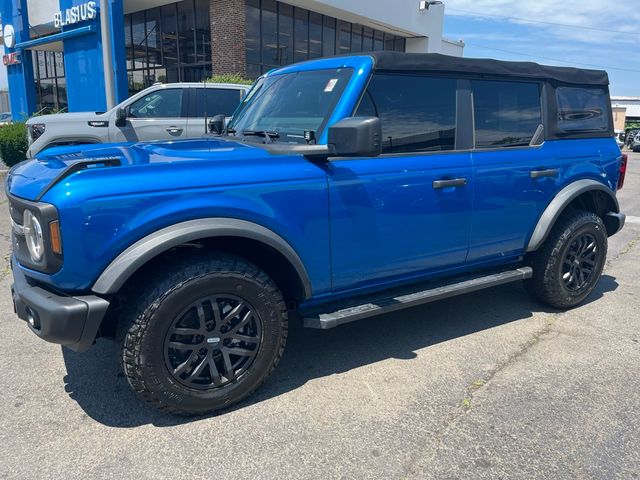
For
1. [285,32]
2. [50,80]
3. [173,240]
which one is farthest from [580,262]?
[50,80]

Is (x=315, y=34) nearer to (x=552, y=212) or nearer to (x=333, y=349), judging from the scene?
(x=552, y=212)

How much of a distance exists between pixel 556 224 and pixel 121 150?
→ 3461 millimetres

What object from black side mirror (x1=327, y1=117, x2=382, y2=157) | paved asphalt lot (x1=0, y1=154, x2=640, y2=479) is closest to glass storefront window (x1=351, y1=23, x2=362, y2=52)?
paved asphalt lot (x1=0, y1=154, x2=640, y2=479)

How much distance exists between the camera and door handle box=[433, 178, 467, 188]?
142 inches

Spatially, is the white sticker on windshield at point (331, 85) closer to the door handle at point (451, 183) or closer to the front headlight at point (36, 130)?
the door handle at point (451, 183)

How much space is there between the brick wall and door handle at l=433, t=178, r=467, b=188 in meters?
16.0

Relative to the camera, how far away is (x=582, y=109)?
4695mm

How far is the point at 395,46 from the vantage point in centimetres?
2739

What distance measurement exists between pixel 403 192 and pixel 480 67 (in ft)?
4.14

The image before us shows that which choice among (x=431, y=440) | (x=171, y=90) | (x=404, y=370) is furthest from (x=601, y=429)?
(x=171, y=90)

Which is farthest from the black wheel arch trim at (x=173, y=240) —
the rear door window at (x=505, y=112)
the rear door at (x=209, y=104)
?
the rear door at (x=209, y=104)

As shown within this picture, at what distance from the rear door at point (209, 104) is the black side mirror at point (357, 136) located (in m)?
6.80

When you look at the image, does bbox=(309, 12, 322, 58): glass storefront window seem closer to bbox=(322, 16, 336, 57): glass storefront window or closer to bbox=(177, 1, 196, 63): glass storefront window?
bbox=(322, 16, 336, 57): glass storefront window

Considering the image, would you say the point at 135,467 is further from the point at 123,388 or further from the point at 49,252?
the point at 49,252
